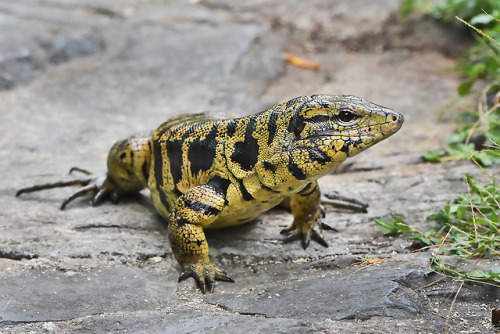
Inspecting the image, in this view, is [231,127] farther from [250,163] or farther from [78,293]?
[78,293]

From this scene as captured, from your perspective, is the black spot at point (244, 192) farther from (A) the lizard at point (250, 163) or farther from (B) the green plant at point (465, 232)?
(B) the green plant at point (465, 232)

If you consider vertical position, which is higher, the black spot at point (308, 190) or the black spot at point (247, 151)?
the black spot at point (247, 151)

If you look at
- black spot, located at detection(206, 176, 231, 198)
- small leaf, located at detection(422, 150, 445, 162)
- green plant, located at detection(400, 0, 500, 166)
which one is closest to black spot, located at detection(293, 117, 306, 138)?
black spot, located at detection(206, 176, 231, 198)

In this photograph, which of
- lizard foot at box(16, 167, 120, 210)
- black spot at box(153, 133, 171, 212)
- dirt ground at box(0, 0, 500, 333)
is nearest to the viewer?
dirt ground at box(0, 0, 500, 333)

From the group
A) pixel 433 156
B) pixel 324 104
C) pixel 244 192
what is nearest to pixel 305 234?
pixel 244 192

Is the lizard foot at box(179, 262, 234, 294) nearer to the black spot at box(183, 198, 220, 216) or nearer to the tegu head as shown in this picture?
the black spot at box(183, 198, 220, 216)

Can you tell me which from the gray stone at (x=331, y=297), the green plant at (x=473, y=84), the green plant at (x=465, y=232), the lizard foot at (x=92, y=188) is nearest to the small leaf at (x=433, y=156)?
the green plant at (x=473, y=84)
